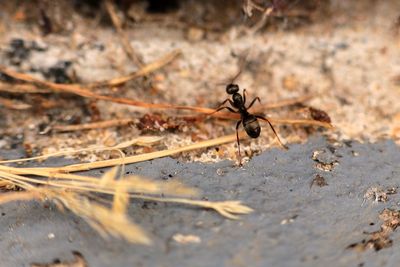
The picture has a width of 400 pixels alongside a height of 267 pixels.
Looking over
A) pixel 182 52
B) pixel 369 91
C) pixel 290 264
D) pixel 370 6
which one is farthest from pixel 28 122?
pixel 370 6

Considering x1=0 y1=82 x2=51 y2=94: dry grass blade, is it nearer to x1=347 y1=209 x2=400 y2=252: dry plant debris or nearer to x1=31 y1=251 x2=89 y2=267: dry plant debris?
x1=31 y1=251 x2=89 y2=267: dry plant debris

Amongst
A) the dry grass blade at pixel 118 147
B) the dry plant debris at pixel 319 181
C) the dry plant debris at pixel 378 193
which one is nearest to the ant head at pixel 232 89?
the dry grass blade at pixel 118 147

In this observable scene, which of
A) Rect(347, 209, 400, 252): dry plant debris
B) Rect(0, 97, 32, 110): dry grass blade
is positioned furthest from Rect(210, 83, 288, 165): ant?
Rect(0, 97, 32, 110): dry grass blade

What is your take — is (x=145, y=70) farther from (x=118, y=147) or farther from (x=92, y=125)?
(x=118, y=147)

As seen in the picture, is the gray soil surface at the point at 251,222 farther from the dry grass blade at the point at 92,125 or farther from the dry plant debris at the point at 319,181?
the dry grass blade at the point at 92,125

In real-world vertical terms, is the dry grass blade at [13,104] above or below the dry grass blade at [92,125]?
above

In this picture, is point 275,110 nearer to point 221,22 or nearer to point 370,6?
point 221,22
